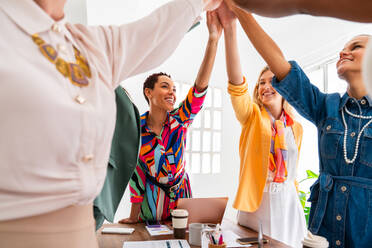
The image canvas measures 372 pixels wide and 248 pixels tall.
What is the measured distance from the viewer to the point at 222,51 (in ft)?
16.6

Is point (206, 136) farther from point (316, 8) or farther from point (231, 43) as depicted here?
point (316, 8)

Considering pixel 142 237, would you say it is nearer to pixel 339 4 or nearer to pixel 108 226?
pixel 108 226

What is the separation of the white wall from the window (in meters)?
0.10

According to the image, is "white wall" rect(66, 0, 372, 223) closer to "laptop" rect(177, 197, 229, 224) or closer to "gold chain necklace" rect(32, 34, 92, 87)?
"laptop" rect(177, 197, 229, 224)

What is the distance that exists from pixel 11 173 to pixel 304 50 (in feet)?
14.5

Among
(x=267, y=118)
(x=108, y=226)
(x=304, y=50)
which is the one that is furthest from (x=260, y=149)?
(x=304, y=50)

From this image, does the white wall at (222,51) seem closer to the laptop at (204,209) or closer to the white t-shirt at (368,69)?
the laptop at (204,209)

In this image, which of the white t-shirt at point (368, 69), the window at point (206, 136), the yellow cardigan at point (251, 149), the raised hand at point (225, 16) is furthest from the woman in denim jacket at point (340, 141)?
the window at point (206, 136)

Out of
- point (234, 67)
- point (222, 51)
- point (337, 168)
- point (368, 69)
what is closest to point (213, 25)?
point (234, 67)

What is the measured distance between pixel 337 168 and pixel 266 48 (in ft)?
1.94

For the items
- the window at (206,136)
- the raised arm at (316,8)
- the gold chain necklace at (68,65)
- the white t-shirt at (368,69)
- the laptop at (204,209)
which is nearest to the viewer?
the white t-shirt at (368,69)

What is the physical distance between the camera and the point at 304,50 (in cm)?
434

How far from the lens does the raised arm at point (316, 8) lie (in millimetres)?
490

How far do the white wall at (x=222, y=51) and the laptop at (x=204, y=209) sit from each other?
280 centimetres
